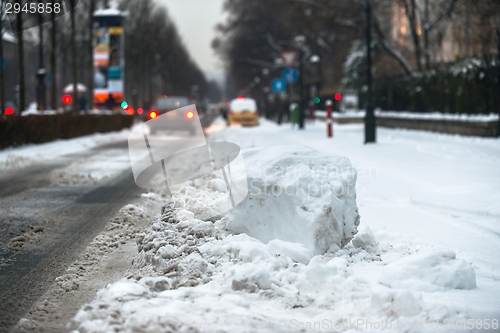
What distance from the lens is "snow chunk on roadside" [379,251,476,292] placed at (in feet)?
15.1

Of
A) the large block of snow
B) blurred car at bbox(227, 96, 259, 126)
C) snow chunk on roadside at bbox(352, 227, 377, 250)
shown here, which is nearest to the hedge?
blurred car at bbox(227, 96, 259, 126)

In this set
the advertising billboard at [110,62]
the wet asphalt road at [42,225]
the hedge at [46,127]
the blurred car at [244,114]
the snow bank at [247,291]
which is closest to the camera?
the snow bank at [247,291]

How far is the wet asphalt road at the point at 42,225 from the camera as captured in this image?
4836mm

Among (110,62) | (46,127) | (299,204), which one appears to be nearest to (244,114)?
(110,62)

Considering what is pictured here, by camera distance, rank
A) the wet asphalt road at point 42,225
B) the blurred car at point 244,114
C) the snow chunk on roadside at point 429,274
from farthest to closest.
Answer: the blurred car at point 244,114, the wet asphalt road at point 42,225, the snow chunk on roadside at point 429,274

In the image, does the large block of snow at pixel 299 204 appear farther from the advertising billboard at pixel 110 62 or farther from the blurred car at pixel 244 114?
the advertising billboard at pixel 110 62

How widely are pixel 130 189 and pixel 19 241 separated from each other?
13.4ft

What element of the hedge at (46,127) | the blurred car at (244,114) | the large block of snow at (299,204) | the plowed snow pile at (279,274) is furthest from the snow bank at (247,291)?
the blurred car at (244,114)

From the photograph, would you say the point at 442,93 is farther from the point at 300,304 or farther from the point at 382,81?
the point at 300,304

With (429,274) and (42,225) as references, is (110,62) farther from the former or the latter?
(429,274)

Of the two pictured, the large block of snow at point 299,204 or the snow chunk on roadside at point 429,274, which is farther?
the large block of snow at point 299,204

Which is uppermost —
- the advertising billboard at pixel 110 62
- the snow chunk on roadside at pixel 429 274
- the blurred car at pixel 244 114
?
the advertising billboard at pixel 110 62

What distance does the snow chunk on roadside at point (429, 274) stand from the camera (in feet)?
15.1

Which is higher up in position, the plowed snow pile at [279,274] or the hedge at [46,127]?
the hedge at [46,127]
